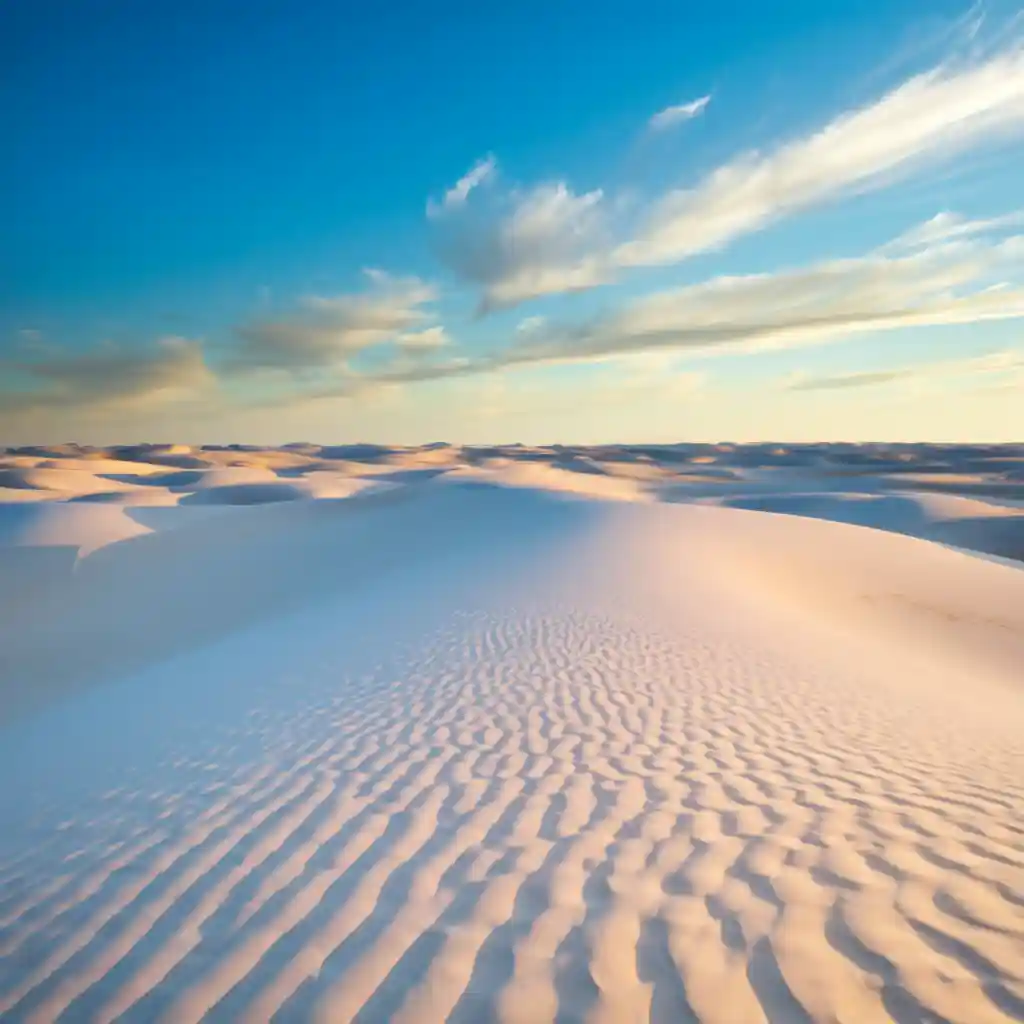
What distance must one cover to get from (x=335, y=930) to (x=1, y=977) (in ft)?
5.22

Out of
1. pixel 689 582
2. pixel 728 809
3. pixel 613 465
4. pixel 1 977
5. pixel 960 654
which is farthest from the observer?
pixel 613 465

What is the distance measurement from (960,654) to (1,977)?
519 inches

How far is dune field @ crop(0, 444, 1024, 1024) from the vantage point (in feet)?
9.54

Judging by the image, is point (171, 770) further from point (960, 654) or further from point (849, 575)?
point (849, 575)

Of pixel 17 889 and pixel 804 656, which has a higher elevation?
pixel 17 889

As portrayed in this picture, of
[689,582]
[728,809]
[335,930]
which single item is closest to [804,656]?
[689,582]

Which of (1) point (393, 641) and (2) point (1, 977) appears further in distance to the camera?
(1) point (393, 641)

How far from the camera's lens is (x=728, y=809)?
4500mm

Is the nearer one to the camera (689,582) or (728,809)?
(728,809)

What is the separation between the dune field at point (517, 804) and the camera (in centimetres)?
291

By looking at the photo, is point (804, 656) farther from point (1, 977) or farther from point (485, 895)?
point (1, 977)

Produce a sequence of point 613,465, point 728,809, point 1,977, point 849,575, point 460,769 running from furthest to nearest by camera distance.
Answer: point 613,465
point 849,575
point 460,769
point 728,809
point 1,977

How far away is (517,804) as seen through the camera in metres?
4.61

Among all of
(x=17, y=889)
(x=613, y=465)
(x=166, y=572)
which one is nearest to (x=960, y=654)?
(x=17, y=889)
